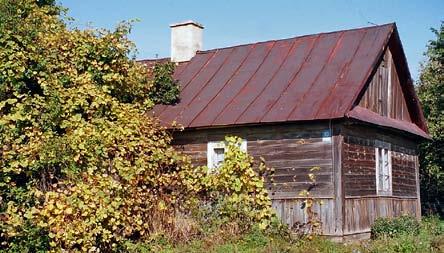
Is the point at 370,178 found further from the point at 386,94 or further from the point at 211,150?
the point at 211,150

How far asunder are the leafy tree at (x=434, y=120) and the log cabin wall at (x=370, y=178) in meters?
8.04

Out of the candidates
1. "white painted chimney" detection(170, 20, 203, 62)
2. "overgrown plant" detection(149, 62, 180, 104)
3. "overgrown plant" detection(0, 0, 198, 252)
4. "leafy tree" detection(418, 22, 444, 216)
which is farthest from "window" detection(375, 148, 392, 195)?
"leafy tree" detection(418, 22, 444, 216)

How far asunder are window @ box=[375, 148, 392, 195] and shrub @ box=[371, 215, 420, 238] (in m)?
1.09

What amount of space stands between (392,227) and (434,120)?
535 inches

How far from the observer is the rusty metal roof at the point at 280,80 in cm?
1592

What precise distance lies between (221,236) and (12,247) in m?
4.56

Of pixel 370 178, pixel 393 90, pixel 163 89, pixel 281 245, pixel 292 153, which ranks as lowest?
pixel 281 245

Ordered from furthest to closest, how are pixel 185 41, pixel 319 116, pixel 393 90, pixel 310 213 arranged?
pixel 185 41 < pixel 393 90 < pixel 310 213 < pixel 319 116

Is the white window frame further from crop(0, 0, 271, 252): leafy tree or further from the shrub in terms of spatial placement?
the shrub

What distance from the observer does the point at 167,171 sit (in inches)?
615

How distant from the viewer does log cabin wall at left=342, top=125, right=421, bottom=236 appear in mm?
15930

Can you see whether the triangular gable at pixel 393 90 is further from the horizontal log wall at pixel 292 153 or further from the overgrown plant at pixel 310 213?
the overgrown plant at pixel 310 213

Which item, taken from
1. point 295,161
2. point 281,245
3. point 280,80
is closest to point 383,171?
point 295,161

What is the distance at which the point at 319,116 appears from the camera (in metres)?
15.2
